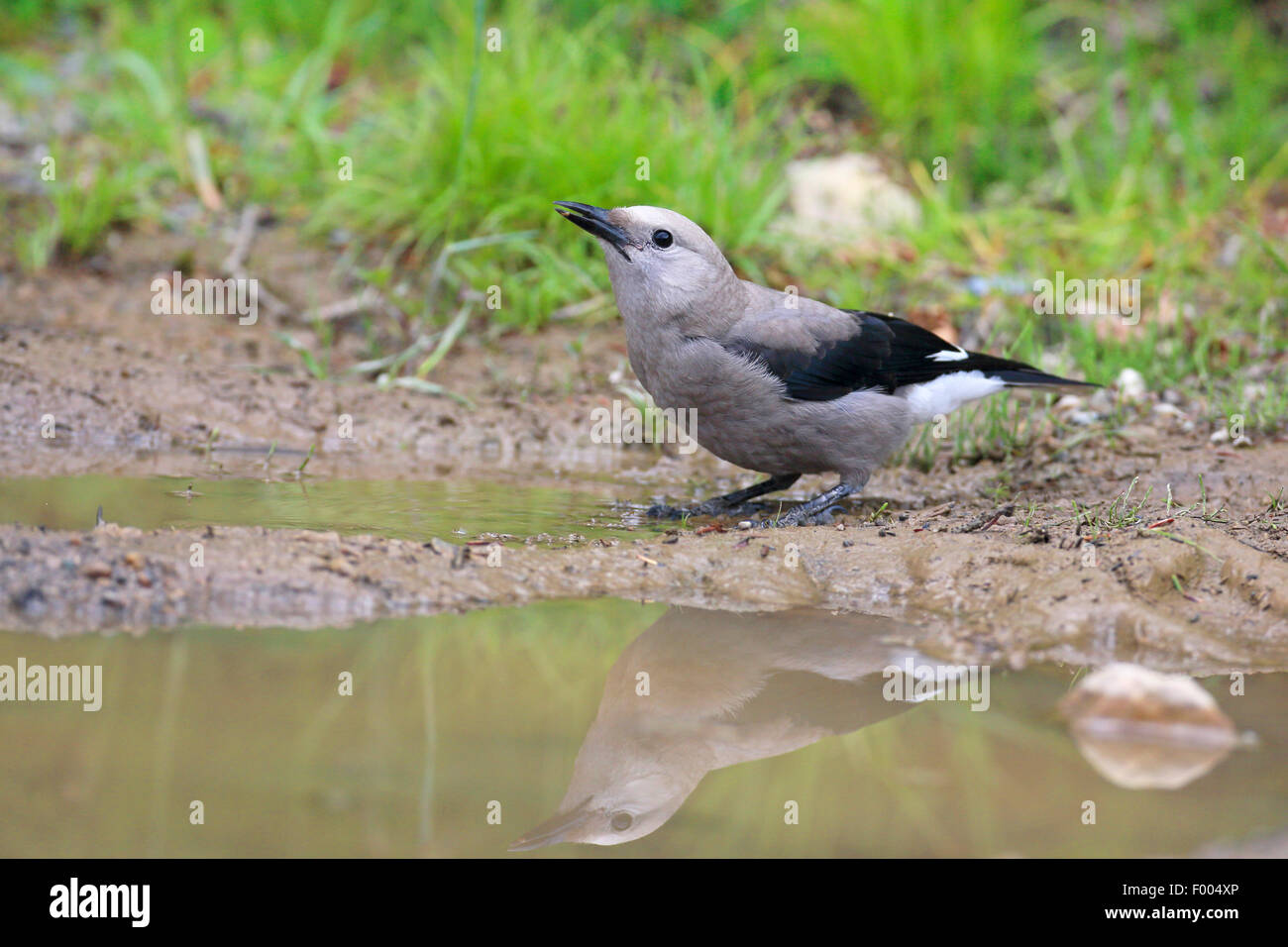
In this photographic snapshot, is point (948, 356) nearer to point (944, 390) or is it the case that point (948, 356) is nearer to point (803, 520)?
point (944, 390)

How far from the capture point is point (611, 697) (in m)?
3.02

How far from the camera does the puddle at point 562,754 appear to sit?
2279mm

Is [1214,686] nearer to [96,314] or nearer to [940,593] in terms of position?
[940,593]

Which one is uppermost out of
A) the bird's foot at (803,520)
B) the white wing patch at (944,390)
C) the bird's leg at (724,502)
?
the white wing patch at (944,390)

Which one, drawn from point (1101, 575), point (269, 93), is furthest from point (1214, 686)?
point (269, 93)

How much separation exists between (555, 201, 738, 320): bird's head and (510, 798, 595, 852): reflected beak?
243 centimetres

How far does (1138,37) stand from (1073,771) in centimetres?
849

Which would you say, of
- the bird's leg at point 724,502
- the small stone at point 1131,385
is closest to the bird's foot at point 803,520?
the bird's leg at point 724,502

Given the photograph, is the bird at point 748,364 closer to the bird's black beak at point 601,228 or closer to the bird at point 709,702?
the bird's black beak at point 601,228

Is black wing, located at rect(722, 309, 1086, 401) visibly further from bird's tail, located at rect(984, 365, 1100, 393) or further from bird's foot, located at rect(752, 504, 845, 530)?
bird's foot, located at rect(752, 504, 845, 530)

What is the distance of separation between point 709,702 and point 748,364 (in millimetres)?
1810

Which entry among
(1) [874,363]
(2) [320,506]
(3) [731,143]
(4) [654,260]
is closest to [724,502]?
(1) [874,363]

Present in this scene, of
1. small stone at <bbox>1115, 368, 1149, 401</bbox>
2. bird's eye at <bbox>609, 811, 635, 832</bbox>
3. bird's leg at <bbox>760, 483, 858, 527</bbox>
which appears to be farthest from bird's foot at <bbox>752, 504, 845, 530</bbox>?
bird's eye at <bbox>609, 811, 635, 832</bbox>

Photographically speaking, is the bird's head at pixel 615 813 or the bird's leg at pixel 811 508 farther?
the bird's leg at pixel 811 508
